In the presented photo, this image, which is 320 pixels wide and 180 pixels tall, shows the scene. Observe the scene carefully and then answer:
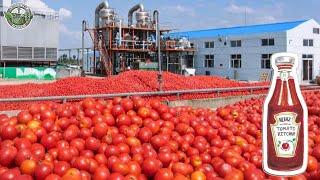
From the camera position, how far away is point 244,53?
47094mm

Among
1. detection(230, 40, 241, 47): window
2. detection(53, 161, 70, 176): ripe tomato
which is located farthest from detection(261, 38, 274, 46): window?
detection(53, 161, 70, 176): ripe tomato

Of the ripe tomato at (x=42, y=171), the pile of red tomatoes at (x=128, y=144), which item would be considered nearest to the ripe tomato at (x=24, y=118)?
the pile of red tomatoes at (x=128, y=144)

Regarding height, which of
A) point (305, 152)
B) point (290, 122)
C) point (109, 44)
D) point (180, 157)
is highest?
point (109, 44)

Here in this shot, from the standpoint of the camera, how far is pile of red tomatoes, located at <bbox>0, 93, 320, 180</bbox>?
4.36 m

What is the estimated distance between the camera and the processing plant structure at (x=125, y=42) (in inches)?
1698

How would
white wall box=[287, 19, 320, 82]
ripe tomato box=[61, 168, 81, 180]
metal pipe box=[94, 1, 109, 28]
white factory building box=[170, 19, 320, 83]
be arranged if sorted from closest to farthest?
ripe tomato box=[61, 168, 81, 180]
white wall box=[287, 19, 320, 82]
white factory building box=[170, 19, 320, 83]
metal pipe box=[94, 1, 109, 28]

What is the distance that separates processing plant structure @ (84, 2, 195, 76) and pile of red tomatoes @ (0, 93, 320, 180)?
114 ft

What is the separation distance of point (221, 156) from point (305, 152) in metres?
2.87

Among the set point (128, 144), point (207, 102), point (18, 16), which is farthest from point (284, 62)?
point (18, 16)

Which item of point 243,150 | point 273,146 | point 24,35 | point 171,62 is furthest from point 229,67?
point 273,146

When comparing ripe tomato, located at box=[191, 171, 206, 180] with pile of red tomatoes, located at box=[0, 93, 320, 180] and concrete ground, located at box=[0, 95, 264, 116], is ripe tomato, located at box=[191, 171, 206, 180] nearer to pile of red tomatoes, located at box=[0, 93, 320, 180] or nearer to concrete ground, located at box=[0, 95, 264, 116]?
pile of red tomatoes, located at box=[0, 93, 320, 180]

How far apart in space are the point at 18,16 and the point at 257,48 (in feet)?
77.8

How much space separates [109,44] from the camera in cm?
4322

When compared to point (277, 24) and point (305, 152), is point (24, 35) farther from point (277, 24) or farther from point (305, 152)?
point (305, 152)
